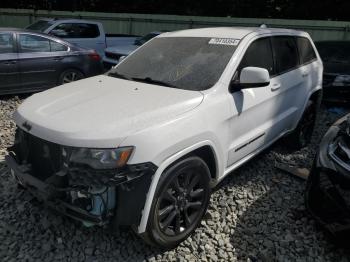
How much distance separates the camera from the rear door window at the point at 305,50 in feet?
15.0

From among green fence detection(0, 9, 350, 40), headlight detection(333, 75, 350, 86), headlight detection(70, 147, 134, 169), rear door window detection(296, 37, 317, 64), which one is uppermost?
rear door window detection(296, 37, 317, 64)

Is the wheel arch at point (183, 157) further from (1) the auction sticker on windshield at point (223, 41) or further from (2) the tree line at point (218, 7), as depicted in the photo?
(2) the tree line at point (218, 7)

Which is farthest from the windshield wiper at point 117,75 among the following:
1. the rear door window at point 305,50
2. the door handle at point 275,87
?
the rear door window at point 305,50

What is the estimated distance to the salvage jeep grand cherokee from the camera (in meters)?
2.35

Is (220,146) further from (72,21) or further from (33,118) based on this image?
(72,21)

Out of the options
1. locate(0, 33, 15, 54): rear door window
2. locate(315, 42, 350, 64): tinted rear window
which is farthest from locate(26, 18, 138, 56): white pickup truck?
locate(315, 42, 350, 64): tinted rear window

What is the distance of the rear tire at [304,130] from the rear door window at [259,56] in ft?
3.90

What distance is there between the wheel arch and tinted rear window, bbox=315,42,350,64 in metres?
5.30

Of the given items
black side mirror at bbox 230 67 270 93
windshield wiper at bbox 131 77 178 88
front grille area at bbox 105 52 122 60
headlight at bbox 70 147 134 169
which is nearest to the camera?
headlight at bbox 70 147 134 169

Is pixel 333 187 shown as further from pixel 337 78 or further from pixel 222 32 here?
pixel 337 78

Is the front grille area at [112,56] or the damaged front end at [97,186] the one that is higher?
the damaged front end at [97,186]

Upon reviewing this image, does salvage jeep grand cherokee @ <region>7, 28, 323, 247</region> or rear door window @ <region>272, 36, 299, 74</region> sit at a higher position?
rear door window @ <region>272, 36, 299, 74</region>

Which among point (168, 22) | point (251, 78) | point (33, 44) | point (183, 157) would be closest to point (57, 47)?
point (33, 44)

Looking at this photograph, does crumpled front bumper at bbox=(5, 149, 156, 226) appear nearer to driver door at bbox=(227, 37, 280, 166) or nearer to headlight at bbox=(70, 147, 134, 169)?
headlight at bbox=(70, 147, 134, 169)
